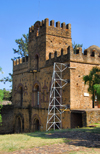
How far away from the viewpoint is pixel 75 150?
24.6 ft

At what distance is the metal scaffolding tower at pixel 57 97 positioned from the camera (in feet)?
55.5

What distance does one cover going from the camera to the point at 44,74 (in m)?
19.9

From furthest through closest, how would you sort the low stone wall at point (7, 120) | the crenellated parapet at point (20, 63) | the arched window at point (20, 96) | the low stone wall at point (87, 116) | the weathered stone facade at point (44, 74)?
the arched window at point (20, 96)
the crenellated parapet at point (20, 63)
the low stone wall at point (7, 120)
the weathered stone facade at point (44, 74)
the low stone wall at point (87, 116)

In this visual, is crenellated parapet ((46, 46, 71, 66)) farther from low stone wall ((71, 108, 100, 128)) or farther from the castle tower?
low stone wall ((71, 108, 100, 128))

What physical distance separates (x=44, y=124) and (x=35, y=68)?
6.01 meters

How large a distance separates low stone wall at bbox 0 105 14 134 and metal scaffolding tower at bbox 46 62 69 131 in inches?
295

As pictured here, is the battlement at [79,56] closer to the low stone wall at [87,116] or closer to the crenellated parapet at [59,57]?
the crenellated parapet at [59,57]

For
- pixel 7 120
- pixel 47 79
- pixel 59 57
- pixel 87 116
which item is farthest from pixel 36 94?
pixel 87 116

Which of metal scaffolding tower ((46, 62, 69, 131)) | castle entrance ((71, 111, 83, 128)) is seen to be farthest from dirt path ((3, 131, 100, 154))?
metal scaffolding tower ((46, 62, 69, 131))

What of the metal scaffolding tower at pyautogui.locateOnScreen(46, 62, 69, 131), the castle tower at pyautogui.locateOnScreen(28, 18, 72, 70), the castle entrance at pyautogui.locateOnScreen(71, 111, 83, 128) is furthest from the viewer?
the castle tower at pyautogui.locateOnScreen(28, 18, 72, 70)

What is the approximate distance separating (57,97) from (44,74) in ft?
11.0

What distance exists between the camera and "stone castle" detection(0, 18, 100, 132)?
53.8 ft

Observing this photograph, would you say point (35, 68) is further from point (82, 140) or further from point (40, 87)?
point (82, 140)

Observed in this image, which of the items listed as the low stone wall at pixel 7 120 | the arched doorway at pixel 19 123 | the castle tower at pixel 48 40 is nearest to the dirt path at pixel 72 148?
the castle tower at pixel 48 40
